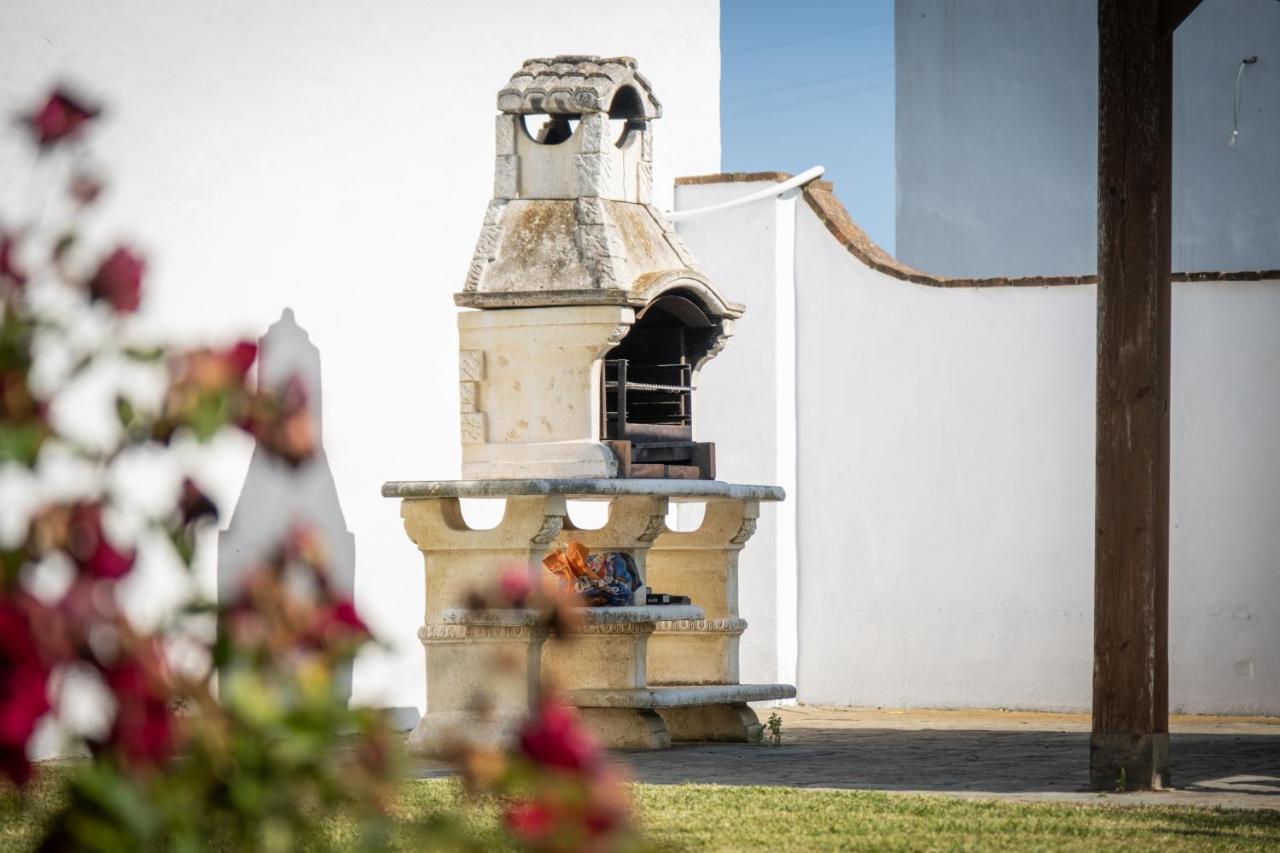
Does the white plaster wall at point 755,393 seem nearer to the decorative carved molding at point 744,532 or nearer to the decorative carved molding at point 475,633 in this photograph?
the decorative carved molding at point 744,532

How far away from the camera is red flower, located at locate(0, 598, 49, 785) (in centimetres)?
160

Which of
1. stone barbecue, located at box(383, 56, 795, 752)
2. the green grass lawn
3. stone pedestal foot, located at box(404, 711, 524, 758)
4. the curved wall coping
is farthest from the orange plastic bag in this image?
the curved wall coping

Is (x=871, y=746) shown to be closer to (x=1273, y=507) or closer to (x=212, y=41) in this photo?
(x=1273, y=507)

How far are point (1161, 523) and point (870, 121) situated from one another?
1930cm

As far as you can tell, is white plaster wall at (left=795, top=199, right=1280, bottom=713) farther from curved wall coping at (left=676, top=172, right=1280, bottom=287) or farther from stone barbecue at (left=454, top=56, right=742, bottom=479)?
stone barbecue at (left=454, top=56, right=742, bottom=479)

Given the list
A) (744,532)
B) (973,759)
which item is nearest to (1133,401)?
(973,759)

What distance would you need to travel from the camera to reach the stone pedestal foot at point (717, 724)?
10.1 meters

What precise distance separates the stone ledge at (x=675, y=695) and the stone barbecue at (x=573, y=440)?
11mm

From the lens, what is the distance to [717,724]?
1017cm

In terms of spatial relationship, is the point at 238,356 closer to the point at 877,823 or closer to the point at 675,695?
the point at 877,823

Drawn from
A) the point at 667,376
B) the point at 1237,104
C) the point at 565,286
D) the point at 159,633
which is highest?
the point at 1237,104

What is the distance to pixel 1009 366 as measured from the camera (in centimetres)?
1247

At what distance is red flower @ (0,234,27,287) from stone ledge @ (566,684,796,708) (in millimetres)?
7540

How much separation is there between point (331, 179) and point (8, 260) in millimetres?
8215
